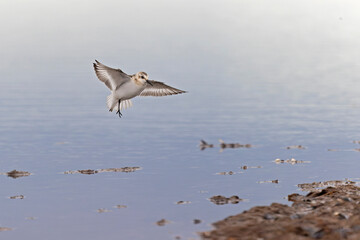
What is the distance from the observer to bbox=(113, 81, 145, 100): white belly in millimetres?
20500

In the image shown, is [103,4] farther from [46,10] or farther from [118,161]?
[118,161]

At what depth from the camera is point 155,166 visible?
75.2 feet

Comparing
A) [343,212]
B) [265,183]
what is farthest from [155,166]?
[343,212]

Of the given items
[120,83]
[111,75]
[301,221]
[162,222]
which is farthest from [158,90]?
[301,221]

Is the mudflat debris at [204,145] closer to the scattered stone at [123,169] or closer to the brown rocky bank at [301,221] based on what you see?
the scattered stone at [123,169]

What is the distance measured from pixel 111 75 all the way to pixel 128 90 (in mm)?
593

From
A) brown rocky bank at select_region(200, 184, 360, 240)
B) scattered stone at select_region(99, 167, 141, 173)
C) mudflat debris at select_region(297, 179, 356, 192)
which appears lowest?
brown rocky bank at select_region(200, 184, 360, 240)

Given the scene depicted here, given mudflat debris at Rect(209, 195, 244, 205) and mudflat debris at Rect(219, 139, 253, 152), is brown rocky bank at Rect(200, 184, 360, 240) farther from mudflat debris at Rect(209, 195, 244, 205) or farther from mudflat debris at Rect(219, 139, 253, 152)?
mudflat debris at Rect(219, 139, 253, 152)

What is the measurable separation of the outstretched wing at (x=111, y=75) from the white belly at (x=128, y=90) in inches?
5.7

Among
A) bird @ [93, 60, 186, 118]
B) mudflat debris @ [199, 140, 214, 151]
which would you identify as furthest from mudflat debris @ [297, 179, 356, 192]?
mudflat debris @ [199, 140, 214, 151]

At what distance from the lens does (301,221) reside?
15.5 meters

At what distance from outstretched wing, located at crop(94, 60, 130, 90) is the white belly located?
0.48ft

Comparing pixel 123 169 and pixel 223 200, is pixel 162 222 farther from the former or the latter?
pixel 123 169

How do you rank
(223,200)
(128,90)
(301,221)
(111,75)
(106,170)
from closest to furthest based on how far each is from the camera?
1. (301,221)
2. (223,200)
3. (111,75)
4. (128,90)
5. (106,170)
